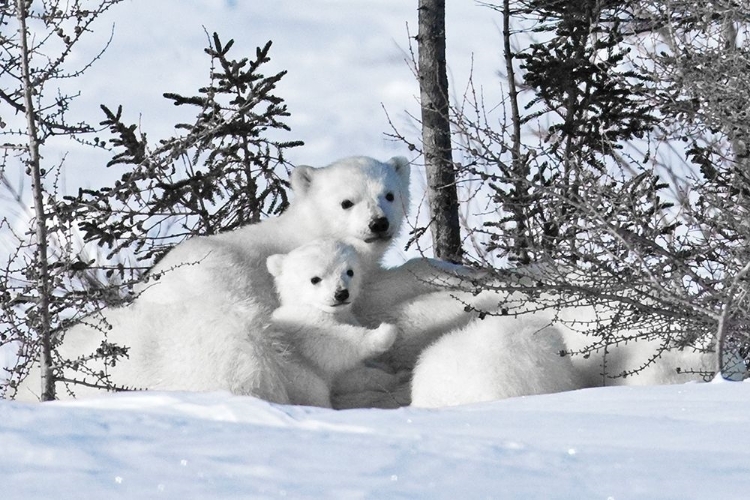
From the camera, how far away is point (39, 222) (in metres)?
5.75

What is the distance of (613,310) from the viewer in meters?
5.81

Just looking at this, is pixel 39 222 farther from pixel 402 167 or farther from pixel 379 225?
pixel 402 167

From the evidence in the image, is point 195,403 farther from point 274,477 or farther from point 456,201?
point 456,201

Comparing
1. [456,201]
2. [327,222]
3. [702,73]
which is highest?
[702,73]

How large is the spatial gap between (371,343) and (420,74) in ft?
10.4

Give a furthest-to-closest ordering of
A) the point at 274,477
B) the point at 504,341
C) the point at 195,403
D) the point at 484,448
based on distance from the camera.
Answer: the point at 504,341 → the point at 195,403 → the point at 484,448 → the point at 274,477

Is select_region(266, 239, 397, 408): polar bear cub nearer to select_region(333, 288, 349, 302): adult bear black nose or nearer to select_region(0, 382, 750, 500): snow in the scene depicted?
select_region(333, 288, 349, 302): adult bear black nose

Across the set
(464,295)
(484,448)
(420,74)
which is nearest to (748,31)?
(420,74)

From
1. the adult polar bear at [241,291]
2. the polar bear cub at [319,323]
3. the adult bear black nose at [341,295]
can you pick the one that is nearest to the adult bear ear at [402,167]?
the adult polar bear at [241,291]

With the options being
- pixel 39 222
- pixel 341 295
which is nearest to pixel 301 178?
pixel 341 295

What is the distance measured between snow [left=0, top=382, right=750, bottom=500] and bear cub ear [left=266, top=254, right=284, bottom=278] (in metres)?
2.00

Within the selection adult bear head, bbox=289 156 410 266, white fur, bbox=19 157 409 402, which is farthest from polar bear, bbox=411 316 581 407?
adult bear head, bbox=289 156 410 266

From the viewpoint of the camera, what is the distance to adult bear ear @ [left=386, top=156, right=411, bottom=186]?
639 cm

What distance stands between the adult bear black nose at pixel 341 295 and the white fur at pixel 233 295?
38cm
